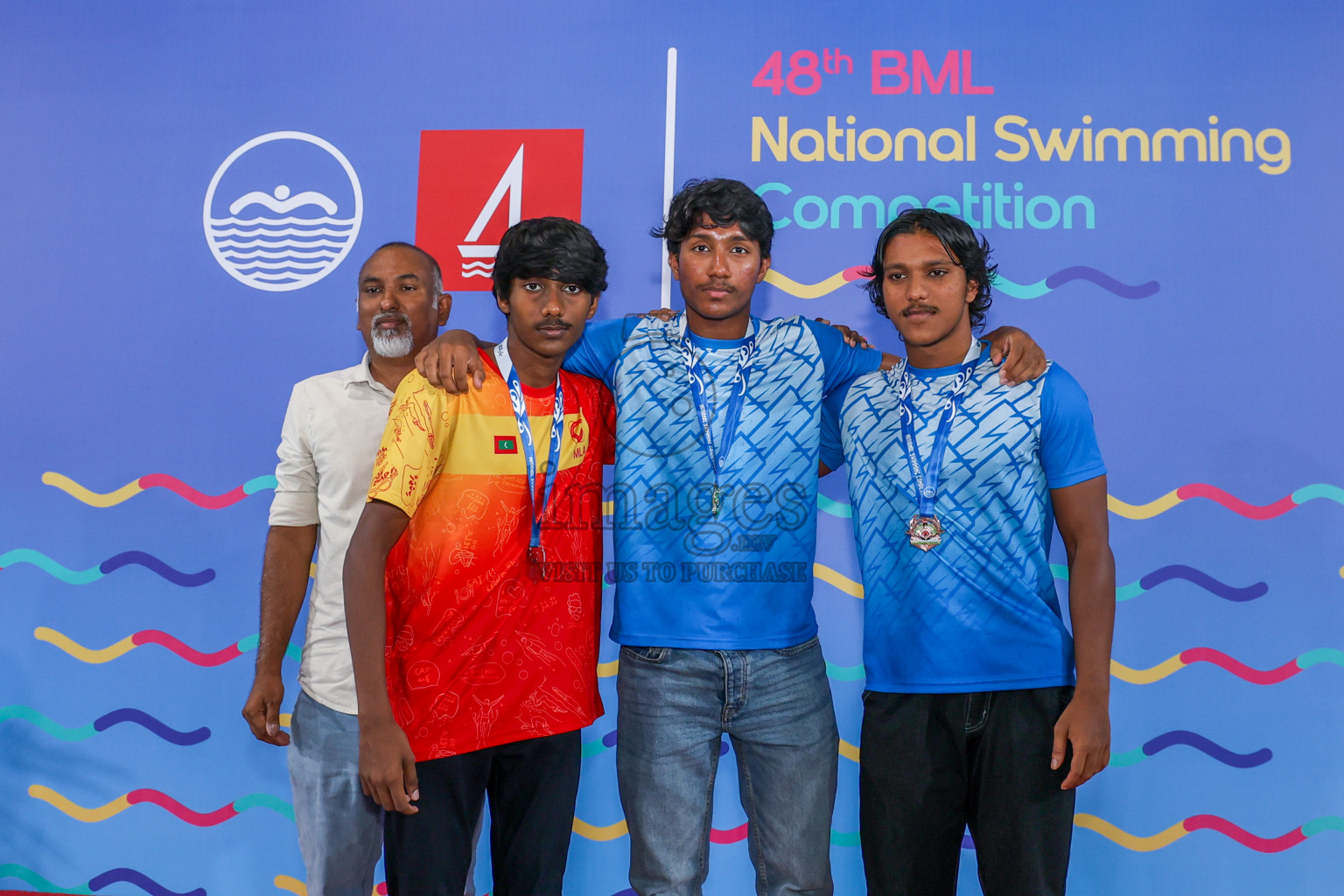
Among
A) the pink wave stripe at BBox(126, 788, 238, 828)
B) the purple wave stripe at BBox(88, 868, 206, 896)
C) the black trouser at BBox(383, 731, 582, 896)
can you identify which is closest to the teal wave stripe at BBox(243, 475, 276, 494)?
the pink wave stripe at BBox(126, 788, 238, 828)

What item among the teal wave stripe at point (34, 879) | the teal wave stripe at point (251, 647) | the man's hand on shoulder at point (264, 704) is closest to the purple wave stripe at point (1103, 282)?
the man's hand on shoulder at point (264, 704)

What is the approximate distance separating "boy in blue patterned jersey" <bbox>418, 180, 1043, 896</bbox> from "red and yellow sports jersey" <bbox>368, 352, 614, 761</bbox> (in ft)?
0.31

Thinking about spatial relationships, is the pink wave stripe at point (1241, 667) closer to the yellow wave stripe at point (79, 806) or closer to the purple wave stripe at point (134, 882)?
the purple wave stripe at point (134, 882)

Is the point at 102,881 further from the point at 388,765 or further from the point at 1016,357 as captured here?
the point at 1016,357

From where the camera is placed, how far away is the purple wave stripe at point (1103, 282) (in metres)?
2.58

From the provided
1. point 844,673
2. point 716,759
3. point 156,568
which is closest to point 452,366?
point 716,759

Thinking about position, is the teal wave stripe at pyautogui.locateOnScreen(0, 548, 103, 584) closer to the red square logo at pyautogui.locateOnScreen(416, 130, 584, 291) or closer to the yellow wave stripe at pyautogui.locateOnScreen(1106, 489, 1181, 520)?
the red square logo at pyautogui.locateOnScreen(416, 130, 584, 291)

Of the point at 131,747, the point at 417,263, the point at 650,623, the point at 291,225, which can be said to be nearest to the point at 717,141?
the point at 417,263

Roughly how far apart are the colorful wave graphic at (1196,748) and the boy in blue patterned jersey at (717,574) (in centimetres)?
Result: 132

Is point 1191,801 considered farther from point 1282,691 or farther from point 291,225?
point 291,225

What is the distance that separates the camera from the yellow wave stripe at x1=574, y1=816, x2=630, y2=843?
2633 millimetres

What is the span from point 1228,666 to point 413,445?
2.41 m

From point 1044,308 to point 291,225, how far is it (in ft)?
7.87

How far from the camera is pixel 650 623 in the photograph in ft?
5.49
